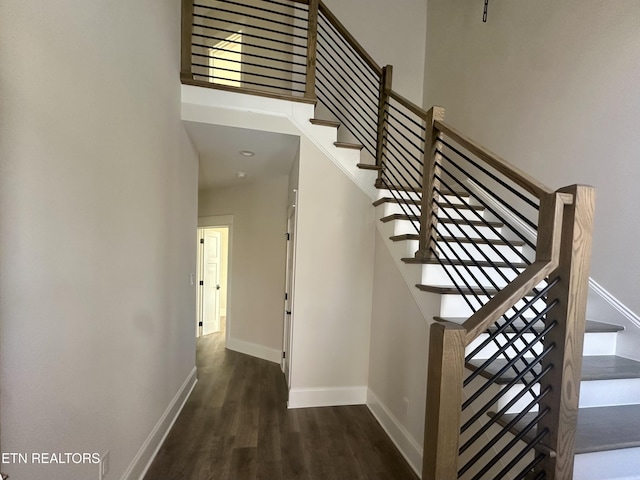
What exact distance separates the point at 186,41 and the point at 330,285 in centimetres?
253

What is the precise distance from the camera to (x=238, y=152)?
3.24m

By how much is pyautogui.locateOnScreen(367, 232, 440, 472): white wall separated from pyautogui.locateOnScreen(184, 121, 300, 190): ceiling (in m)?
1.37

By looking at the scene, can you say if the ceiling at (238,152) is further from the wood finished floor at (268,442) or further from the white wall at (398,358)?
the wood finished floor at (268,442)

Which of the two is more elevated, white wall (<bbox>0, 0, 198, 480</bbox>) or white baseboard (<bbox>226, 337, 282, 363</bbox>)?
white wall (<bbox>0, 0, 198, 480</bbox>)

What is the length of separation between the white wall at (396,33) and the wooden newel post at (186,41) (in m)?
2.05

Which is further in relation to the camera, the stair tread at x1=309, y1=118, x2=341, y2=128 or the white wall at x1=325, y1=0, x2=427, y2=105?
the white wall at x1=325, y1=0, x2=427, y2=105

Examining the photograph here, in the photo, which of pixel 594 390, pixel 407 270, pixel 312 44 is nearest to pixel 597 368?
pixel 594 390

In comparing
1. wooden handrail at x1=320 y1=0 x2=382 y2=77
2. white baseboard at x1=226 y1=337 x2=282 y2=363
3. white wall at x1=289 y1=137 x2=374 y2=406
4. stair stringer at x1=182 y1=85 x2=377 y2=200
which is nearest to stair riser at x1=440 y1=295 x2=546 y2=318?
white wall at x1=289 y1=137 x2=374 y2=406

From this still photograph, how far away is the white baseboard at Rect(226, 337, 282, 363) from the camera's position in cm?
413

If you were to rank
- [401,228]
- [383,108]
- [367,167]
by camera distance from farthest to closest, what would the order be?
[383,108] → [367,167] → [401,228]

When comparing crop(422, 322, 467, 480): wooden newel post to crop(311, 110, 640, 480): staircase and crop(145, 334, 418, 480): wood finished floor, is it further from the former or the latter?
crop(145, 334, 418, 480): wood finished floor

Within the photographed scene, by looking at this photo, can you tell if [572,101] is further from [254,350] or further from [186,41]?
[254,350]

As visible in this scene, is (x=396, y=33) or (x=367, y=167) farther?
(x=396, y=33)

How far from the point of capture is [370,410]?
9.26 feet
